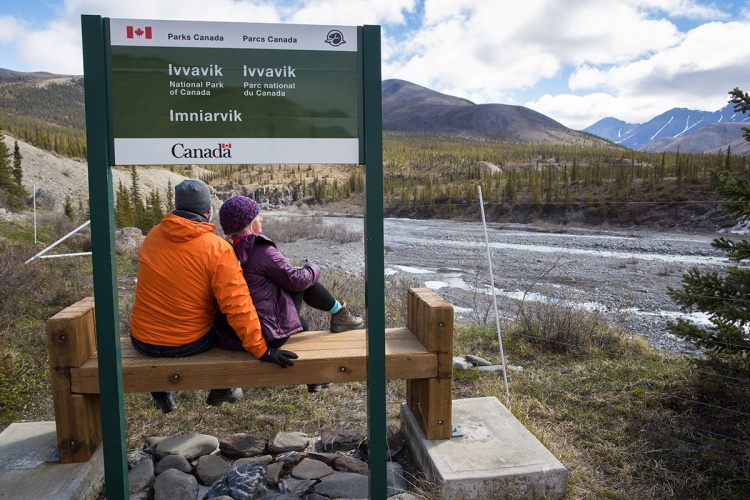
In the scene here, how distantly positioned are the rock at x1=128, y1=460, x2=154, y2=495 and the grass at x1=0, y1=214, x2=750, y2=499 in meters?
0.41

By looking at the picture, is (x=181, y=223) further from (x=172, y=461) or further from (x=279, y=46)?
(x=172, y=461)

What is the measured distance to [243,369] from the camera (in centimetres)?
280

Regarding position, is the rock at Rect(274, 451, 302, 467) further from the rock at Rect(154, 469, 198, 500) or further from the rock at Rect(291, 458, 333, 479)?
the rock at Rect(154, 469, 198, 500)

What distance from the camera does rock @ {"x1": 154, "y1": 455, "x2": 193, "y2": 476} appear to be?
3.21 metres

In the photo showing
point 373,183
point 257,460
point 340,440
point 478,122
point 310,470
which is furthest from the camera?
point 478,122

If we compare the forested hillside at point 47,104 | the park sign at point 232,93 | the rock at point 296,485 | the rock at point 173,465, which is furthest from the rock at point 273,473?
the forested hillside at point 47,104

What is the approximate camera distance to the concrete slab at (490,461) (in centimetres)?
278

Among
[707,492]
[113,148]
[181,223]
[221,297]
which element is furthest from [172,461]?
[707,492]

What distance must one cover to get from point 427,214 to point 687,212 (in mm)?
8426

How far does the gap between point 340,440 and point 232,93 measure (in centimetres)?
237

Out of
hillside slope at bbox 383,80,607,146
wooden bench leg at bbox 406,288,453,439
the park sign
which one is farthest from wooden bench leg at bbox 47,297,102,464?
hillside slope at bbox 383,80,607,146

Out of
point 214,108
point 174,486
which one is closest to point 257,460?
point 174,486

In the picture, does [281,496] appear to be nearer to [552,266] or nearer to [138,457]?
[138,457]

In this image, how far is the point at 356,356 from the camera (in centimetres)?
287
